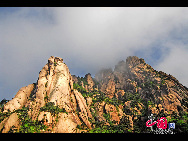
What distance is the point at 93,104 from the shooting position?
9188 centimetres

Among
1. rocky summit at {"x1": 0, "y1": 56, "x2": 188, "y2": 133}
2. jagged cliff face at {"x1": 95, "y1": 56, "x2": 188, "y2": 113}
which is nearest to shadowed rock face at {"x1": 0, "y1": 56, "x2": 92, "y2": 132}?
rocky summit at {"x1": 0, "y1": 56, "x2": 188, "y2": 133}

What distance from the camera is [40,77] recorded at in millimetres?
84125

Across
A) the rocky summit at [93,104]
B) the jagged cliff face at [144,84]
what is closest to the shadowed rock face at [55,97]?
the rocky summit at [93,104]

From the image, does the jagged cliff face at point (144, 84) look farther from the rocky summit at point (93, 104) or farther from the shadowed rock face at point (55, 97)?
the shadowed rock face at point (55, 97)

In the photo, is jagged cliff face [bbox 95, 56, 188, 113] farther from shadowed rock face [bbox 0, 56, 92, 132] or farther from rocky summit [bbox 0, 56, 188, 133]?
shadowed rock face [bbox 0, 56, 92, 132]

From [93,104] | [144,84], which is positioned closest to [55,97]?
[93,104]

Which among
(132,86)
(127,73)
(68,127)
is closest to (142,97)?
(132,86)

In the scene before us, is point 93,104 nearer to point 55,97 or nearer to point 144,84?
point 55,97

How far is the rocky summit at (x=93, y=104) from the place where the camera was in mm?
56844

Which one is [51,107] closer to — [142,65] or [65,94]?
[65,94]

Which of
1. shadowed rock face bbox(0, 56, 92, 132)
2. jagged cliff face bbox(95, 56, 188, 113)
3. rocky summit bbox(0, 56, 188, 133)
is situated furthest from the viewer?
jagged cliff face bbox(95, 56, 188, 113)

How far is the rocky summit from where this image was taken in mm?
56844
